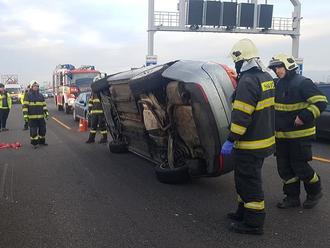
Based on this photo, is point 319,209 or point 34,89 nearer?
point 319,209

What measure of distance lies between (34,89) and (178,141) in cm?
603

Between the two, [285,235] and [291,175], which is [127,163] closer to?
[291,175]

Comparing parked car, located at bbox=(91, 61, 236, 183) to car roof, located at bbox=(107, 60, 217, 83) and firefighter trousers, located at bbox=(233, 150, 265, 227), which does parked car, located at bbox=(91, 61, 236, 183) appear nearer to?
car roof, located at bbox=(107, 60, 217, 83)

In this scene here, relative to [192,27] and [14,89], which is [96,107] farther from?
[14,89]

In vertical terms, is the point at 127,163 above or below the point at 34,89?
below

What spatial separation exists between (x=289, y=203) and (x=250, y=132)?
138cm

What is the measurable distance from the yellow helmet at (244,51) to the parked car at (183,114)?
81 cm

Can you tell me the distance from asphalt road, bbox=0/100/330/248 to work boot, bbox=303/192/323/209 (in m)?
0.08

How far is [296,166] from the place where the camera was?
5145 millimetres

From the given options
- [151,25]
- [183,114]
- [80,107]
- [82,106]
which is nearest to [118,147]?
[183,114]

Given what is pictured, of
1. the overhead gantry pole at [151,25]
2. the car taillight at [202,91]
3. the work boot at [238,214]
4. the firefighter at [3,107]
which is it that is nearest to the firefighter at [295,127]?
the work boot at [238,214]

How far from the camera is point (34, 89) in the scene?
1099 centimetres

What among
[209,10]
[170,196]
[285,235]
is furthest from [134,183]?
[209,10]

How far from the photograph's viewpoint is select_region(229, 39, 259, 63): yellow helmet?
14.6ft
